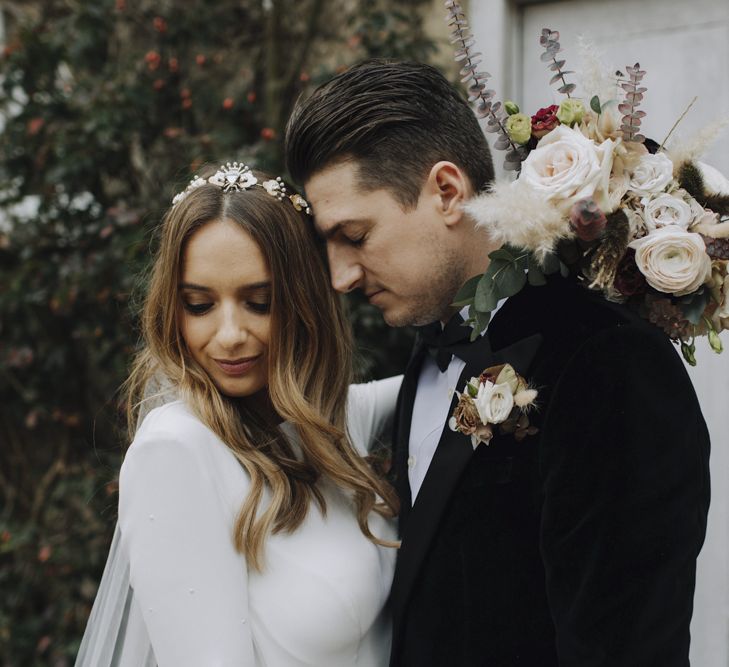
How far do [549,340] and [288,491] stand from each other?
2.50 feet

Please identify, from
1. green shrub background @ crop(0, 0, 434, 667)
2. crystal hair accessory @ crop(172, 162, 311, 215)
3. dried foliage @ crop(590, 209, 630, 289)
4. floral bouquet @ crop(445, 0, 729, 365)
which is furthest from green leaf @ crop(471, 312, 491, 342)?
green shrub background @ crop(0, 0, 434, 667)

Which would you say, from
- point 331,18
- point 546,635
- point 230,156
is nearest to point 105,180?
point 230,156

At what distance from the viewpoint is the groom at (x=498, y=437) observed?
1588 millimetres

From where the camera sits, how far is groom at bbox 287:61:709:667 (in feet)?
5.21

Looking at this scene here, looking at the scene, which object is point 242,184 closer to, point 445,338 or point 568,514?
point 445,338

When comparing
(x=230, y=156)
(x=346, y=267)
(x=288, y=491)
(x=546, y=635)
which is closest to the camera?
(x=546, y=635)

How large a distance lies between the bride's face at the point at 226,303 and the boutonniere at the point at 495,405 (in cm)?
59

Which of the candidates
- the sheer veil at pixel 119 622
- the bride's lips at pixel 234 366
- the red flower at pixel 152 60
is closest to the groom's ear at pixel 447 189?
the bride's lips at pixel 234 366

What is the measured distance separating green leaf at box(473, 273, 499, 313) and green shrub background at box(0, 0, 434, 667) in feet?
6.45

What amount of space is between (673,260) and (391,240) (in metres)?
0.77

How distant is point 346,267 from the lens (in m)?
2.21

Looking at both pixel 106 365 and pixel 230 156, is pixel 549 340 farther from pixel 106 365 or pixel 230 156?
pixel 106 365

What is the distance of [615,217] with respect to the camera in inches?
65.1

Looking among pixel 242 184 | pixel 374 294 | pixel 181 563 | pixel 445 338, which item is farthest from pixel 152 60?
pixel 181 563
